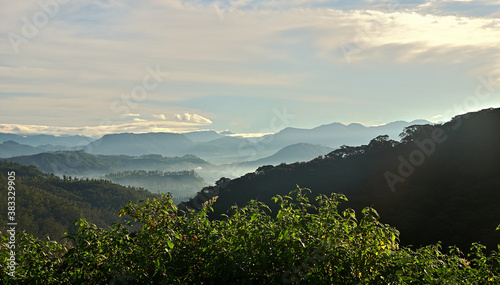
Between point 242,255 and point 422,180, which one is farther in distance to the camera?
point 422,180

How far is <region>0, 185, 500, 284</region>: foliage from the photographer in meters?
4.95

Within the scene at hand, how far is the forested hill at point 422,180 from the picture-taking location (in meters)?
35.9

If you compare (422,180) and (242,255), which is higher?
(242,255)

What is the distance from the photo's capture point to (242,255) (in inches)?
205

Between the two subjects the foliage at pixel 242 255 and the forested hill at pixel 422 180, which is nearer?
the foliage at pixel 242 255

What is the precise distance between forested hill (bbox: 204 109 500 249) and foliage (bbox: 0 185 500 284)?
21.8 m

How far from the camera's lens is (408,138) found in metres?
74.5

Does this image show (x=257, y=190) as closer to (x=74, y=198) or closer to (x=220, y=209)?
(x=220, y=209)

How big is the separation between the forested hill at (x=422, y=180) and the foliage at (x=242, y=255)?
21849mm

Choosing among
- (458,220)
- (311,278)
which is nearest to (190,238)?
(311,278)

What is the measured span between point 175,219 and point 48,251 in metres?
2.02

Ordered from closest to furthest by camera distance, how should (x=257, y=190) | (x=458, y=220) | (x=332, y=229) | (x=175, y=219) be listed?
1. (x=332, y=229)
2. (x=175, y=219)
3. (x=458, y=220)
4. (x=257, y=190)

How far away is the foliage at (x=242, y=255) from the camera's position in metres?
4.95

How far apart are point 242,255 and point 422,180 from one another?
5426cm
